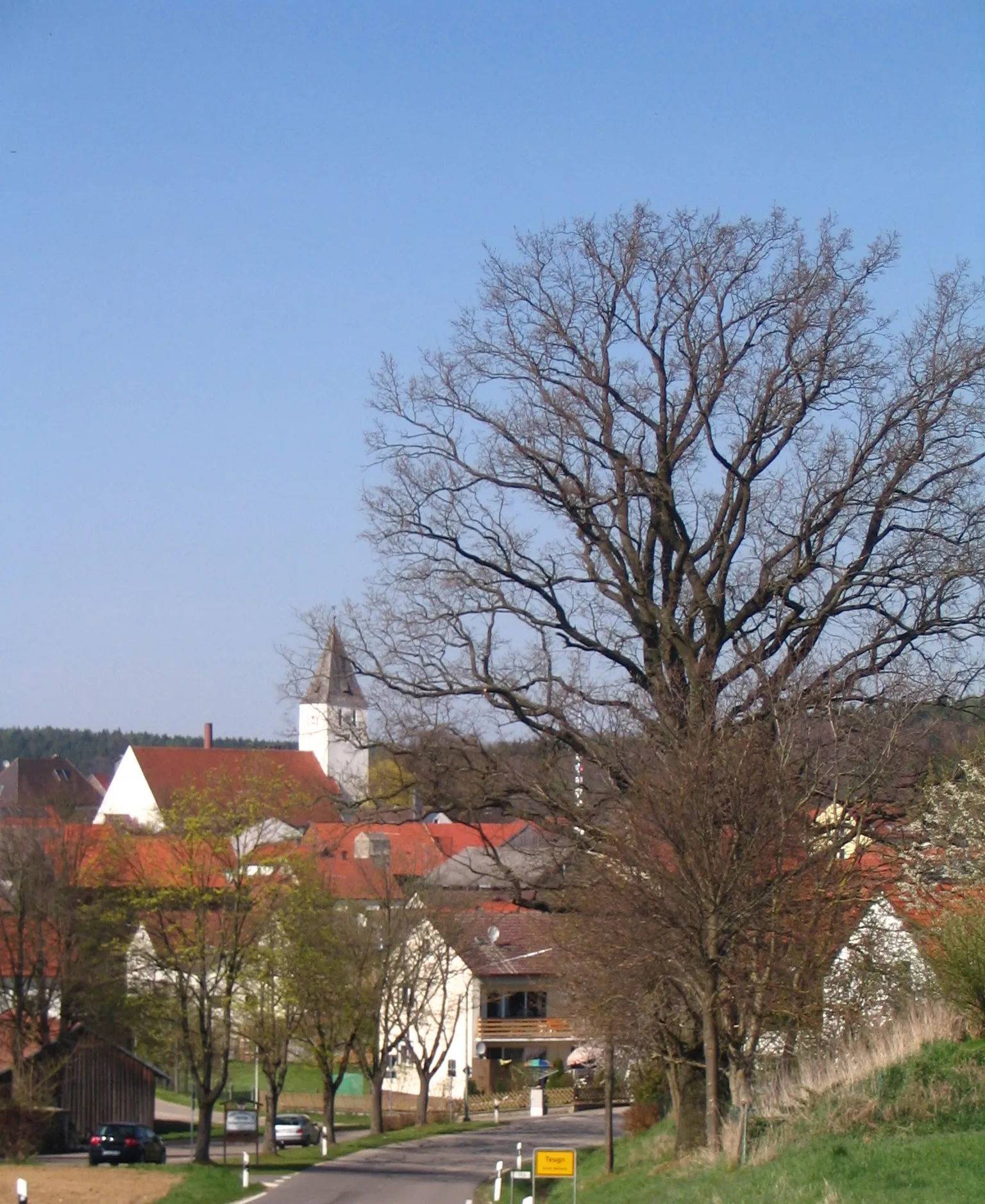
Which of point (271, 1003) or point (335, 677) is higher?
point (335, 677)

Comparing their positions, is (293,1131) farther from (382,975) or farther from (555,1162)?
(555,1162)

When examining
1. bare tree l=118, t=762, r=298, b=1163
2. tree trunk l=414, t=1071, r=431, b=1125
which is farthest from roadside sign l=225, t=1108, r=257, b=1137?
bare tree l=118, t=762, r=298, b=1163

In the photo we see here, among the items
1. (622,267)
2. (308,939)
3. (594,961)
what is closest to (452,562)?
(622,267)

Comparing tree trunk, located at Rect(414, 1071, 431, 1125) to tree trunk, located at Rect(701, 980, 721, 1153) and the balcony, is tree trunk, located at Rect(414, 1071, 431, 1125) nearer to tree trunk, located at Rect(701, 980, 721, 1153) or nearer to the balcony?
the balcony

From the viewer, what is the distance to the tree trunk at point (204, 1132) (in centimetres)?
3581

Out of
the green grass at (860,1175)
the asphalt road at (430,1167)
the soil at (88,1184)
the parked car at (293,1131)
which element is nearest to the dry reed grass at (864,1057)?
the green grass at (860,1175)

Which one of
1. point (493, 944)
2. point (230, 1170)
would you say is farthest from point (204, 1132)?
point (493, 944)

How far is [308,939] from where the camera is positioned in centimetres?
3966

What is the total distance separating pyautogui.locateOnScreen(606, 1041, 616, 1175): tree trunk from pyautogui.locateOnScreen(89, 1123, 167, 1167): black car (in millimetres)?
16712

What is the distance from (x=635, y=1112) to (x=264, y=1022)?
11.5 metres

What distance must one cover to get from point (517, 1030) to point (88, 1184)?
34091 millimetres

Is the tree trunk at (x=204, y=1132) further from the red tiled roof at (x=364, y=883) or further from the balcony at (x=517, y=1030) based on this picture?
the balcony at (x=517, y=1030)

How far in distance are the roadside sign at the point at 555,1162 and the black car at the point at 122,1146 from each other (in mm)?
24688

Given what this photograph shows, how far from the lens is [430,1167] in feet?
121
